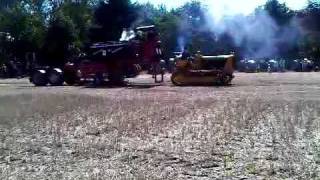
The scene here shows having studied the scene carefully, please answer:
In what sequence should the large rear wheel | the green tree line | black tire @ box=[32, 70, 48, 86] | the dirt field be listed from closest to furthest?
the dirt field, the large rear wheel, black tire @ box=[32, 70, 48, 86], the green tree line

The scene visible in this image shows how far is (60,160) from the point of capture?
7297 mm

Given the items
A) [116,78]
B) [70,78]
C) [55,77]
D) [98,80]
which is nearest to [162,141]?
[116,78]

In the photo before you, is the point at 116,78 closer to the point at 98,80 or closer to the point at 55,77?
the point at 98,80

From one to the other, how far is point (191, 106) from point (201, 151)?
675 cm

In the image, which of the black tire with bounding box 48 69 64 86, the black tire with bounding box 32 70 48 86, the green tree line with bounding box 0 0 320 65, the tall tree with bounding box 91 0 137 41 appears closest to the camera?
the black tire with bounding box 48 69 64 86

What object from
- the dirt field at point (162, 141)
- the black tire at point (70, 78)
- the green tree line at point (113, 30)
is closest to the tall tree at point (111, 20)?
the green tree line at point (113, 30)

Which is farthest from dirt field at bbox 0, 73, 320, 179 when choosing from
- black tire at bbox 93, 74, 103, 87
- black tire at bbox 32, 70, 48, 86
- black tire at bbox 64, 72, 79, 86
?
black tire at bbox 32, 70, 48, 86

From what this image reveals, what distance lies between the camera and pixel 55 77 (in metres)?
28.6

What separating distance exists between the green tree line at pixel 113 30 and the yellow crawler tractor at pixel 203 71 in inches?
499

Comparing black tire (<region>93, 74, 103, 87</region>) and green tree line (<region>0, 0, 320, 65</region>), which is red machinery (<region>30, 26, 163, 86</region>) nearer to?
black tire (<region>93, 74, 103, 87</region>)

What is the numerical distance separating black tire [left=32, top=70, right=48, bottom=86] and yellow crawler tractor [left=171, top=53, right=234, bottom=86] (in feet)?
24.6

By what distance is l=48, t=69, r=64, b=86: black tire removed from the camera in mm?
28419

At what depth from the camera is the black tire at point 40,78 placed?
28647 millimetres

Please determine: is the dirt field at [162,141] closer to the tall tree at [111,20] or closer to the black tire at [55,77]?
the black tire at [55,77]
